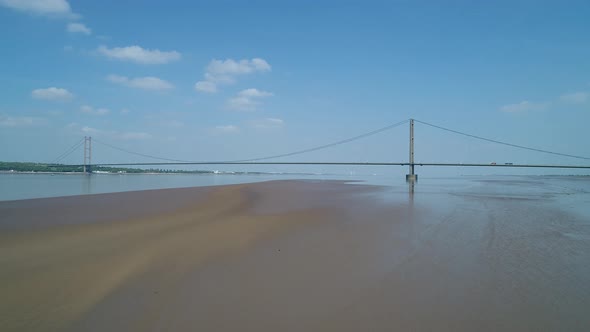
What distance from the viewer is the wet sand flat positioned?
221cm

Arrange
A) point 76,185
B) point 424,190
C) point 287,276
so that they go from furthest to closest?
point 76,185, point 424,190, point 287,276

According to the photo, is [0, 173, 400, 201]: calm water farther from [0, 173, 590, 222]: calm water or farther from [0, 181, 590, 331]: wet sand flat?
[0, 181, 590, 331]: wet sand flat

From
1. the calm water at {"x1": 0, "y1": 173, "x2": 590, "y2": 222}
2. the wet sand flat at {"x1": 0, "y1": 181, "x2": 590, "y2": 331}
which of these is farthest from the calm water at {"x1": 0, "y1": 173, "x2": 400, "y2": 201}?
the wet sand flat at {"x1": 0, "y1": 181, "x2": 590, "y2": 331}

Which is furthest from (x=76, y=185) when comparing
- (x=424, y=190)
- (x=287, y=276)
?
(x=424, y=190)

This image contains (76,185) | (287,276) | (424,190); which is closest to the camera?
(287,276)

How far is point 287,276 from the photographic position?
309 centimetres

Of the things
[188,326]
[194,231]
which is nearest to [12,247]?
[194,231]

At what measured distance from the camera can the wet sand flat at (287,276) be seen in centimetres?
221

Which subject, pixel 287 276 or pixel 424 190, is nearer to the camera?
pixel 287 276

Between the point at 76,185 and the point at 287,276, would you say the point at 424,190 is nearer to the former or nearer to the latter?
the point at 287,276

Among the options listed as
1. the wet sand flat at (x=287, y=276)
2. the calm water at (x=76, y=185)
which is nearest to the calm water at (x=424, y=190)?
the calm water at (x=76, y=185)

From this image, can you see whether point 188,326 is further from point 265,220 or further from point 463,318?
point 265,220

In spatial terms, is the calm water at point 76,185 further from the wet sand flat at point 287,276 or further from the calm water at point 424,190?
the wet sand flat at point 287,276

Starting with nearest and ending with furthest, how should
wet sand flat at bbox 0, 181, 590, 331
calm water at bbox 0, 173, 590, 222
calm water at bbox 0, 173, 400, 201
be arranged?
wet sand flat at bbox 0, 181, 590, 331
calm water at bbox 0, 173, 590, 222
calm water at bbox 0, 173, 400, 201
